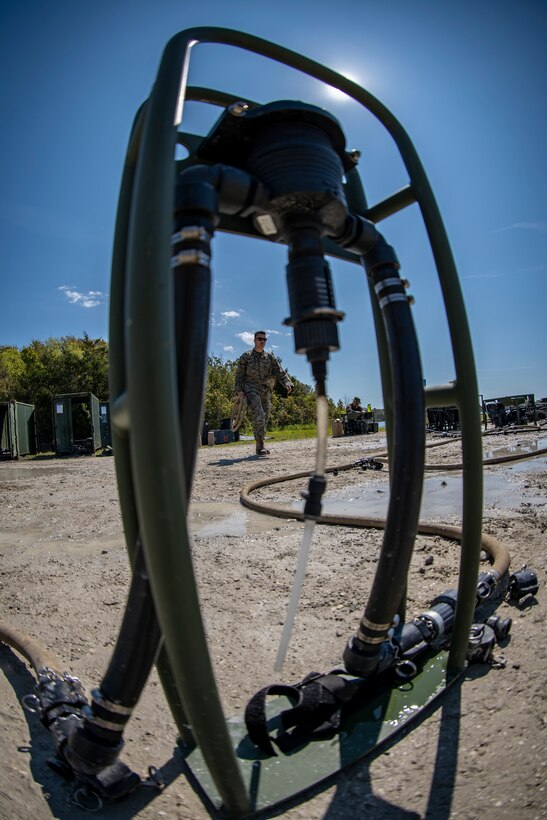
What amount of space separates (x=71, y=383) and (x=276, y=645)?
935 inches

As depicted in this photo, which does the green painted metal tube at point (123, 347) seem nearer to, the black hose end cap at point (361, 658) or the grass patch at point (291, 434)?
the black hose end cap at point (361, 658)

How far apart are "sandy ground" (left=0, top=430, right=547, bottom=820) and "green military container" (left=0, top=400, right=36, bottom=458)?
1055 centimetres

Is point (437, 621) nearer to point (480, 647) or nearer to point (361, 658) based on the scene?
point (480, 647)

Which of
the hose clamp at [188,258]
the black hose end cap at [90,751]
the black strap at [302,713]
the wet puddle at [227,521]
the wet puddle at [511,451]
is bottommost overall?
the wet puddle at [227,521]

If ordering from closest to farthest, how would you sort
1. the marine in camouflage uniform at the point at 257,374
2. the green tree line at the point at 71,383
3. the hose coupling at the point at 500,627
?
the hose coupling at the point at 500,627, the marine in camouflage uniform at the point at 257,374, the green tree line at the point at 71,383

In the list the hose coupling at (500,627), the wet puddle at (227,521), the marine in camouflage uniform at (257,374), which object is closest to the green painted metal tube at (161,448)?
the hose coupling at (500,627)

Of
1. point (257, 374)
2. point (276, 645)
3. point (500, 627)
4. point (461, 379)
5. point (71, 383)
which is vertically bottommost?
point (276, 645)

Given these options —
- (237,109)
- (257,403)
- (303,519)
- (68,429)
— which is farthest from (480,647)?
(68,429)

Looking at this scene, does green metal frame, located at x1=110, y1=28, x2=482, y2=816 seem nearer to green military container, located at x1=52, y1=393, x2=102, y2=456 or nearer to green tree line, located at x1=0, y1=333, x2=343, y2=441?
green military container, located at x1=52, y1=393, x2=102, y2=456

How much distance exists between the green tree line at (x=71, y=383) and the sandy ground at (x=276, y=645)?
17.4 m

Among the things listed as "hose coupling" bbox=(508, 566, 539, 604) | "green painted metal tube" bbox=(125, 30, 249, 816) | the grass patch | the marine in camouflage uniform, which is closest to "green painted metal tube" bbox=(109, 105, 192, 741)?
"green painted metal tube" bbox=(125, 30, 249, 816)

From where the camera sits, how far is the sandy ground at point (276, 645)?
2.84 feet

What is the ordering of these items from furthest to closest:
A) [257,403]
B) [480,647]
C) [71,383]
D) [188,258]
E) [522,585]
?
[71,383], [257,403], [522,585], [480,647], [188,258]

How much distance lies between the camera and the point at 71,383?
23109 mm
